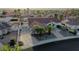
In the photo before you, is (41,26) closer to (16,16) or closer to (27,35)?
(27,35)

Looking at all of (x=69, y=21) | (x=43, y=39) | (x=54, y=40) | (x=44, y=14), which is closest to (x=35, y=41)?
(x=43, y=39)

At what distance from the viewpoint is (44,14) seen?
133 cm

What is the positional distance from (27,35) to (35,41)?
0.11 metres
